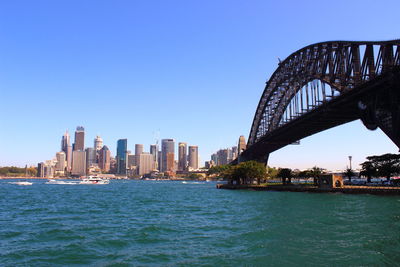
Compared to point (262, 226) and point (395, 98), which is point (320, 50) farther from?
point (262, 226)

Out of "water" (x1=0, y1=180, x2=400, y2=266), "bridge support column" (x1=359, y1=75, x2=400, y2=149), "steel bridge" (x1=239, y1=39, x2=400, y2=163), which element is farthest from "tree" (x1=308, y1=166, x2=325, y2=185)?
"water" (x1=0, y1=180, x2=400, y2=266)

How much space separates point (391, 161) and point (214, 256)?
278 ft

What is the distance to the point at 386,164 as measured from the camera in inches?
3462

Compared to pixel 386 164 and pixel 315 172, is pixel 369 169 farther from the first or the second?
pixel 315 172

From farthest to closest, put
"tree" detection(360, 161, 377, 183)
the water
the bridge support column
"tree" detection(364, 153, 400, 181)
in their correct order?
"tree" detection(360, 161, 377, 183) < "tree" detection(364, 153, 400, 181) < the bridge support column < the water

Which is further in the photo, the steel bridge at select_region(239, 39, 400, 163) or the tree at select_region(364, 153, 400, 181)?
the tree at select_region(364, 153, 400, 181)

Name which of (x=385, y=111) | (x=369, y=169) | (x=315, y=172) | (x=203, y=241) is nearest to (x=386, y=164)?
(x=369, y=169)

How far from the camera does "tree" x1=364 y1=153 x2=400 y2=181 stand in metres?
86.5

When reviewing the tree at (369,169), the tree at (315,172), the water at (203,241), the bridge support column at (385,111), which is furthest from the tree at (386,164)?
the water at (203,241)

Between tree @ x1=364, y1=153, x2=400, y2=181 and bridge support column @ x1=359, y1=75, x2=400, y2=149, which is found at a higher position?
bridge support column @ x1=359, y1=75, x2=400, y2=149

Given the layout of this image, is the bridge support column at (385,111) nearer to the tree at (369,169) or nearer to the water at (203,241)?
the water at (203,241)

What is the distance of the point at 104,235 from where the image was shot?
2630 centimetres

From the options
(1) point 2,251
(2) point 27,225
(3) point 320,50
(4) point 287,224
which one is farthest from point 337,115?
(1) point 2,251

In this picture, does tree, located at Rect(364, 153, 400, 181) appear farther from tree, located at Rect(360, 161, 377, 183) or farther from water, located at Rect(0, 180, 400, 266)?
water, located at Rect(0, 180, 400, 266)
